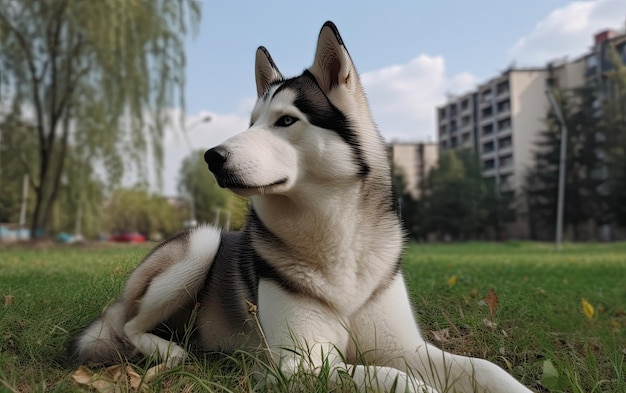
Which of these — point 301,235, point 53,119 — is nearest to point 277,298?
point 301,235

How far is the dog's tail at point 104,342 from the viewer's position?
2.45m

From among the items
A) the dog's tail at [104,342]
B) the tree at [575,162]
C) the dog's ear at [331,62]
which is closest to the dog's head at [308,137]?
the dog's ear at [331,62]

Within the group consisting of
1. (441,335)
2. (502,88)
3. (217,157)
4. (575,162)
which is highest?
(502,88)

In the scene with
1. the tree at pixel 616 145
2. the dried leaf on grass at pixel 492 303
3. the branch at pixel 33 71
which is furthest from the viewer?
the tree at pixel 616 145

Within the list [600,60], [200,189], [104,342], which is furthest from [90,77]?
[600,60]

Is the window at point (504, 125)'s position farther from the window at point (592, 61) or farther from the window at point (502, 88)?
the window at point (592, 61)

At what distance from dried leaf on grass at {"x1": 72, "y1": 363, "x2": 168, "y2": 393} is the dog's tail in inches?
3.4

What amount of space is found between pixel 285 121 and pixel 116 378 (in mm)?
1174

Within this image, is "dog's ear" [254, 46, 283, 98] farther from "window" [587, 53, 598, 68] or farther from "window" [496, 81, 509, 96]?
"window" [496, 81, 509, 96]

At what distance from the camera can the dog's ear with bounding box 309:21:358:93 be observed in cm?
215

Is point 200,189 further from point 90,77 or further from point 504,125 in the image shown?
point 504,125

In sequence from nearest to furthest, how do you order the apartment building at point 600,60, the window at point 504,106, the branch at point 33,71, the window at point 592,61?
the branch at point 33,71 < the apartment building at point 600,60 < the window at point 592,61 < the window at point 504,106

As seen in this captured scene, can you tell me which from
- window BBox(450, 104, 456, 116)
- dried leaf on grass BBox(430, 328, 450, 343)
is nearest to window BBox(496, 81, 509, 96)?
window BBox(450, 104, 456, 116)

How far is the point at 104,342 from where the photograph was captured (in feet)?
8.29
